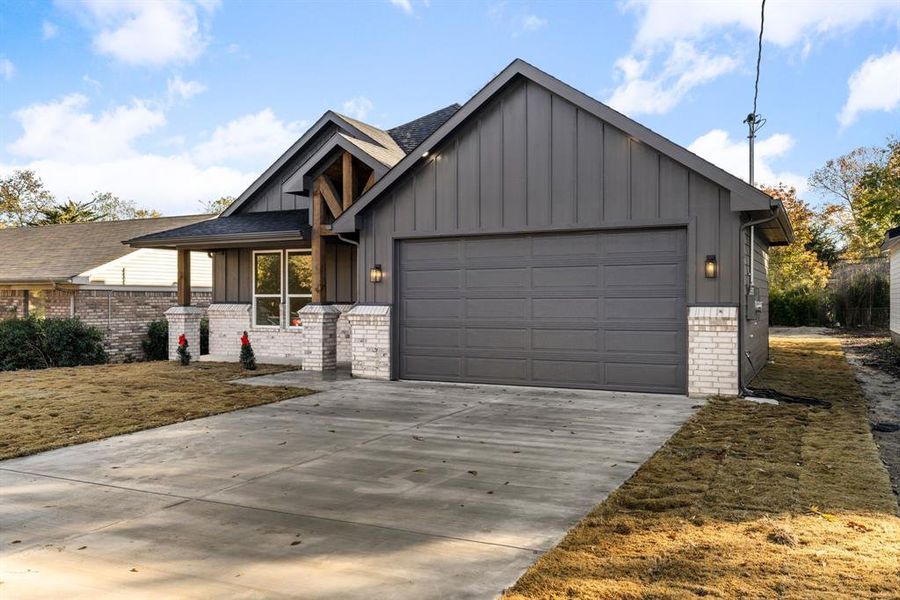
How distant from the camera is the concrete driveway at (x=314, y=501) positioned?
3666 mm

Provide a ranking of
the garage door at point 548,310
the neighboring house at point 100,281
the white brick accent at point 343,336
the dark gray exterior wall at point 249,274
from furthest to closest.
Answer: the neighboring house at point 100,281 → the dark gray exterior wall at point 249,274 → the white brick accent at point 343,336 → the garage door at point 548,310

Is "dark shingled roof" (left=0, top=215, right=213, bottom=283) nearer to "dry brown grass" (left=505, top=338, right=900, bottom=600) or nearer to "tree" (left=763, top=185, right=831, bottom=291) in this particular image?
"dry brown grass" (left=505, top=338, right=900, bottom=600)

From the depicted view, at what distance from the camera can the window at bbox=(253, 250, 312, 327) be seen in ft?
51.1

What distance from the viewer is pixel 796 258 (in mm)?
37594

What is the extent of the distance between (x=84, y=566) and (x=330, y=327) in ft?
32.1

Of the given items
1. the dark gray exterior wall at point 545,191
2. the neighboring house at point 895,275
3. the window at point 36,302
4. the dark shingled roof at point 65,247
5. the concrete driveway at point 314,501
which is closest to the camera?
the concrete driveway at point 314,501

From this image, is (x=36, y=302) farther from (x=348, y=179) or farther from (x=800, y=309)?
(x=800, y=309)

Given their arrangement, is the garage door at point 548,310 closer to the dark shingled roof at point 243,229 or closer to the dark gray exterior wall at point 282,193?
the dark shingled roof at point 243,229

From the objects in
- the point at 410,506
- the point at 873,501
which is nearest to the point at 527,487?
the point at 410,506

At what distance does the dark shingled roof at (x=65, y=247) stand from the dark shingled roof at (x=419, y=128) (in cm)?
886

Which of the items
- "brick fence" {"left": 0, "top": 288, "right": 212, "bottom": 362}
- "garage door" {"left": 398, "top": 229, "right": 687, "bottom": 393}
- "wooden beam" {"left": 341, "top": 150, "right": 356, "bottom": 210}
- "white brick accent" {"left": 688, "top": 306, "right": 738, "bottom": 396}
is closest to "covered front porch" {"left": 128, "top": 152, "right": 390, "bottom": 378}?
"wooden beam" {"left": 341, "top": 150, "right": 356, "bottom": 210}

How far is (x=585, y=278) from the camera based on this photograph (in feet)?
35.2

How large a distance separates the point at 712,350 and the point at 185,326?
11948 millimetres

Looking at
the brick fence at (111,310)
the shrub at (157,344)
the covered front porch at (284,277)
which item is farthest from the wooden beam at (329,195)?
the shrub at (157,344)
